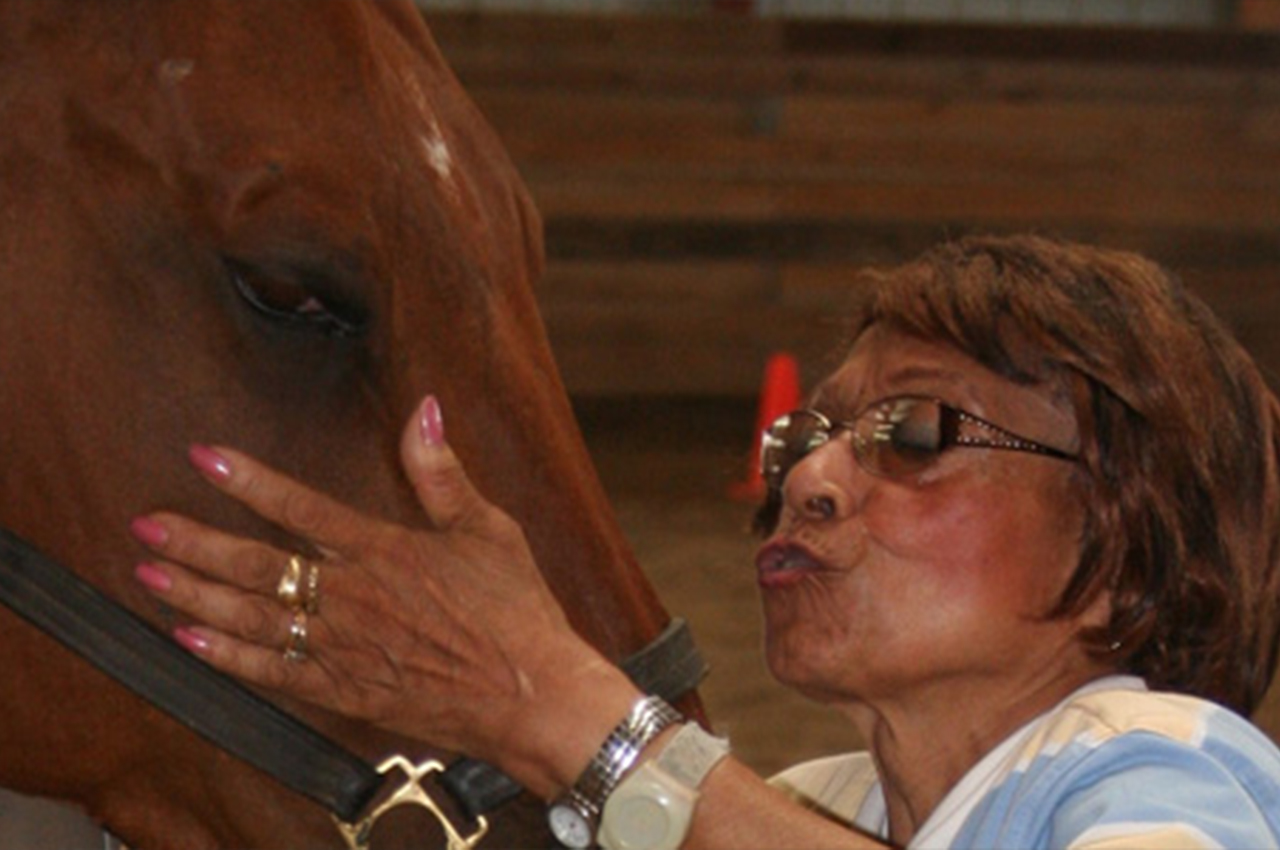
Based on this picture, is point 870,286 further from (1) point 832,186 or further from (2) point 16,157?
(1) point 832,186

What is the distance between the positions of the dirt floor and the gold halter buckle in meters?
1.35

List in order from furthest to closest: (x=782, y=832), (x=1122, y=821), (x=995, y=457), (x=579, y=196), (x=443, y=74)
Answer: (x=579, y=196), (x=443, y=74), (x=995, y=457), (x=782, y=832), (x=1122, y=821)

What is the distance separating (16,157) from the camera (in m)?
1.41

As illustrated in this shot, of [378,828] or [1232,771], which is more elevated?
[1232,771]

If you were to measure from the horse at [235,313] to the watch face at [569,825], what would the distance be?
151mm

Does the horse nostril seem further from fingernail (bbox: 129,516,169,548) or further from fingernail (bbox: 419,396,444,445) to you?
fingernail (bbox: 129,516,169,548)

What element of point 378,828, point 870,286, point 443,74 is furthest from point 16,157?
point 870,286

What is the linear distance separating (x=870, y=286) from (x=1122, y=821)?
58 centimetres

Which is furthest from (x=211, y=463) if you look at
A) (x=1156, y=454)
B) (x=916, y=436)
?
(x=1156, y=454)

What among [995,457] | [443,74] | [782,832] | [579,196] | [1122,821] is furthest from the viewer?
[579,196]

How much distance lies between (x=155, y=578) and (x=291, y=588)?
0.12 meters

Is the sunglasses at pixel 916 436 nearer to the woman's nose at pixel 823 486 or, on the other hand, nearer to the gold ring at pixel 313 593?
the woman's nose at pixel 823 486

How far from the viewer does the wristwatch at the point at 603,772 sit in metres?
1.26

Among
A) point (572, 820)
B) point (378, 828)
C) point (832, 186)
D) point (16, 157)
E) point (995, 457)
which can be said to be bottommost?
point (832, 186)
